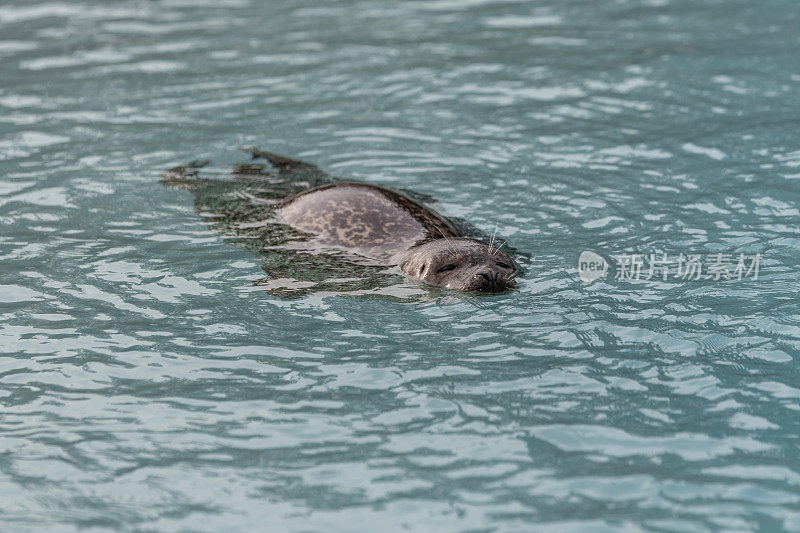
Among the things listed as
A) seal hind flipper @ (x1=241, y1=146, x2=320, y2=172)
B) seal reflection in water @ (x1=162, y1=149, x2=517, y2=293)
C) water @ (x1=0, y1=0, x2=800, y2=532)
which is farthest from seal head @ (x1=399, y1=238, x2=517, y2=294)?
seal hind flipper @ (x1=241, y1=146, x2=320, y2=172)

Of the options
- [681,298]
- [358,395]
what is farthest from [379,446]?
[681,298]

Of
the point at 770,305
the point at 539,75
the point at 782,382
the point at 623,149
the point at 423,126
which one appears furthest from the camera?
the point at 539,75

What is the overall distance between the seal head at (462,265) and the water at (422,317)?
0.18m

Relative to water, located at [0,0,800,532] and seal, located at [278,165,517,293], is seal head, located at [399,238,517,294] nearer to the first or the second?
seal, located at [278,165,517,293]

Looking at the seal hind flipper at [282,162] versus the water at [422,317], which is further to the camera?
the seal hind flipper at [282,162]

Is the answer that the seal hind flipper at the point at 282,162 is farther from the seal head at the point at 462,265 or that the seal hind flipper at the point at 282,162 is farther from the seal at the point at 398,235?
the seal head at the point at 462,265

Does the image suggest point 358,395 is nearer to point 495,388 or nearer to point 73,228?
point 495,388

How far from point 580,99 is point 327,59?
4.06 meters

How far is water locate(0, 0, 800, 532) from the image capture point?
18.4 feet

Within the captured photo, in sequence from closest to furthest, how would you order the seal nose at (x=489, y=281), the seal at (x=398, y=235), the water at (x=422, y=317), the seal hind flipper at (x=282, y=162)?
the water at (x=422, y=317)
the seal nose at (x=489, y=281)
the seal at (x=398, y=235)
the seal hind flipper at (x=282, y=162)

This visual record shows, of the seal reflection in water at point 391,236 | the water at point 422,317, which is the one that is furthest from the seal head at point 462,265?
the water at point 422,317

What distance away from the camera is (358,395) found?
6.53 m


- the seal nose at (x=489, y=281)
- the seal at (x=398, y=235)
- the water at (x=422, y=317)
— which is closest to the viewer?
the water at (x=422, y=317)

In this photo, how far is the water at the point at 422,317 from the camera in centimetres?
560
